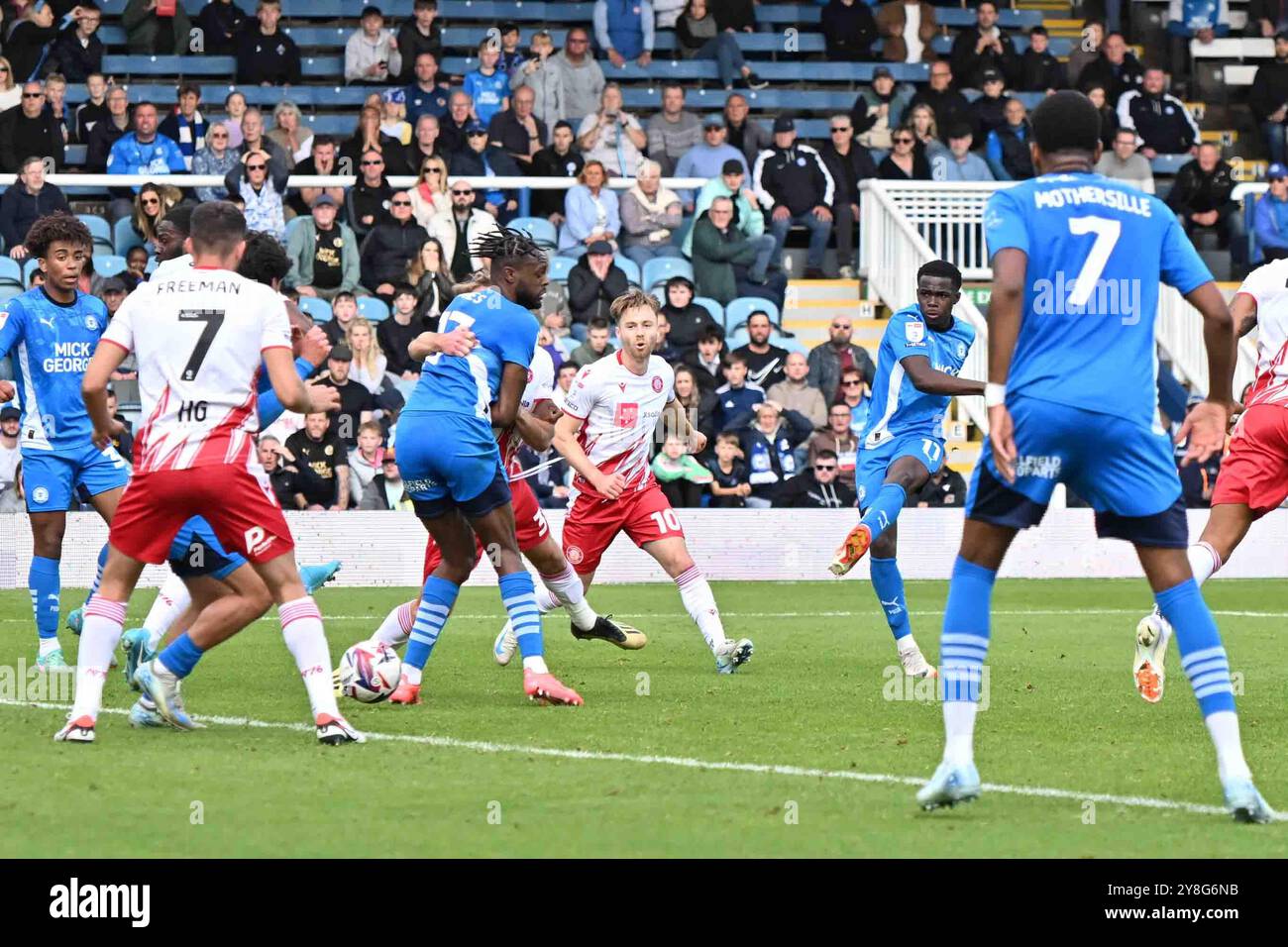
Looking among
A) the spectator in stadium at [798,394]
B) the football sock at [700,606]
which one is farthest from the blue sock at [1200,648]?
the spectator in stadium at [798,394]

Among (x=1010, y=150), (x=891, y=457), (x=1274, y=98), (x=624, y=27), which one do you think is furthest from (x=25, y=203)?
(x=1274, y=98)

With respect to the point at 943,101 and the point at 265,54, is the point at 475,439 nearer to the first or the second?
the point at 265,54

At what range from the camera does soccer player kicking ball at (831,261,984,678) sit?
1098cm

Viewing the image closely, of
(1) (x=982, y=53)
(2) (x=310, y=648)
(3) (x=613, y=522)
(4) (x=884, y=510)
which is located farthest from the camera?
(1) (x=982, y=53)

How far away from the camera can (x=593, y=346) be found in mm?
20578

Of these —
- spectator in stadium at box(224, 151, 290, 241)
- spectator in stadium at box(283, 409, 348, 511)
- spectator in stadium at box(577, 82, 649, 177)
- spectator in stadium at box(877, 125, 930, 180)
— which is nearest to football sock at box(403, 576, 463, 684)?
spectator in stadium at box(283, 409, 348, 511)

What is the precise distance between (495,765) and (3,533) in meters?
11.6

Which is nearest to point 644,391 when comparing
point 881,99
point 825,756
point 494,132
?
point 825,756

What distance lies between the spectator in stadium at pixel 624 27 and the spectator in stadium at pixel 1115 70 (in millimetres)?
5874

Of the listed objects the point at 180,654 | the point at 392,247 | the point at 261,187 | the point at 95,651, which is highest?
the point at 261,187

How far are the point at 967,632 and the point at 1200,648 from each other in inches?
30.8

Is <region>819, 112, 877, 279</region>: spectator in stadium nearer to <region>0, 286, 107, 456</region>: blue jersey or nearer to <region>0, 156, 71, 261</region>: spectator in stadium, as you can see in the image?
<region>0, 156, 71, 261</region>: spectator in stadium

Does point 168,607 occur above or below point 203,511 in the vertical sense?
below

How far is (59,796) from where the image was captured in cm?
682
